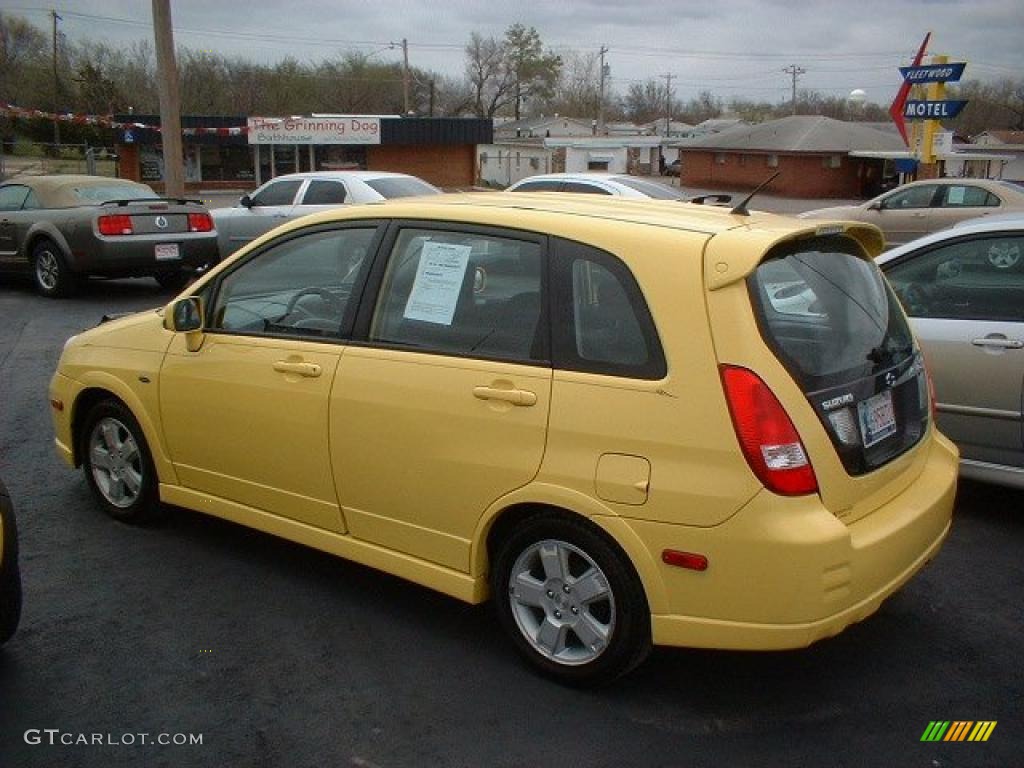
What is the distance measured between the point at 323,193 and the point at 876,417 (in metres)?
11.5

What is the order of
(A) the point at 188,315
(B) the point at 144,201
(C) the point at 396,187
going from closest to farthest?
(A) the point at 188,315 < (B) the point at 144,201 < (C) the point at 396,187

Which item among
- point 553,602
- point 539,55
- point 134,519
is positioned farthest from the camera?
point 539,55

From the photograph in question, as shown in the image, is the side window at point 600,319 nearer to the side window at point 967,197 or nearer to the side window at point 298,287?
the side window at point 298,287

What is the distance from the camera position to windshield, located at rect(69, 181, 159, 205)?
39.8ft

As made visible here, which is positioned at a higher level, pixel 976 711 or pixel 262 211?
pixel 262 211

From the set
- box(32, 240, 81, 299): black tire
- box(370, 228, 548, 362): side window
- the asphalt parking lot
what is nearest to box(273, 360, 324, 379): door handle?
box(370, 228, 548, 362): side window

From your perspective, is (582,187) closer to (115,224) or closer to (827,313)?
(115,224)

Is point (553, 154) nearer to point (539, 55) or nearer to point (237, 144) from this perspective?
point (237, 144)

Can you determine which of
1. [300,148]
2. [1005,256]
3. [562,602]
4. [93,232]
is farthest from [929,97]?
[300,148]

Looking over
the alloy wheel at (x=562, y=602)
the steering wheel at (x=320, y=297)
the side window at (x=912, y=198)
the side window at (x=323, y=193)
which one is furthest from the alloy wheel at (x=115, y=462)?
the side window at (x=912, y=198)

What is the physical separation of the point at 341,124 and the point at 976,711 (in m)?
43.3

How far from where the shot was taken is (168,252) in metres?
12.0

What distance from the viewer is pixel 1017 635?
152 inches

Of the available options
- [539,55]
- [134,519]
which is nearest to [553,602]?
[134,519]
